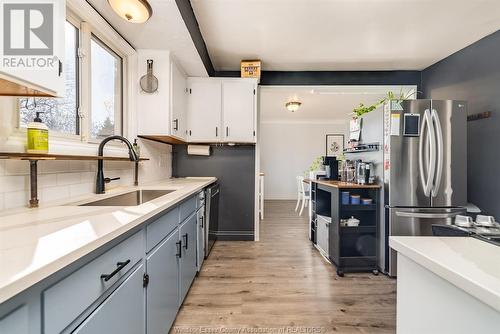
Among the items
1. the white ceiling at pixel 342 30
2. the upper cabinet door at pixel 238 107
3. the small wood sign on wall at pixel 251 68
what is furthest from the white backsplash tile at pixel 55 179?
the small wood sign on wall at pixel 251 68

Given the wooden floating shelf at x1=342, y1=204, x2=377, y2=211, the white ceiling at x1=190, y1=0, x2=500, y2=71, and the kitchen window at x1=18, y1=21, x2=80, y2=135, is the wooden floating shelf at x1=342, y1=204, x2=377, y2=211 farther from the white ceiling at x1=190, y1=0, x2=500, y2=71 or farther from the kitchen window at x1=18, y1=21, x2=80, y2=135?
the kitchen window at x1=18, y1=21, x2=80, y2=135

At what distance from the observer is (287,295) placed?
2.09 metres

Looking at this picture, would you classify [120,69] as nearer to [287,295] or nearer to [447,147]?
[287,295]

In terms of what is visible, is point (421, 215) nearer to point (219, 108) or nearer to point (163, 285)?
point (163, 285)

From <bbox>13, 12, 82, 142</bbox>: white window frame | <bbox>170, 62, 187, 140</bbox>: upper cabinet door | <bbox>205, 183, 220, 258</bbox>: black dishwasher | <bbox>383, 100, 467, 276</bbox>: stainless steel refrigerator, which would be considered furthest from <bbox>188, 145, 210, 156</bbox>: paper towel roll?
<bbox>383, 100, 467, 276</bbox>: stainless steel refrigerator

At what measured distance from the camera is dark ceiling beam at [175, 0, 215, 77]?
1942 millimetres

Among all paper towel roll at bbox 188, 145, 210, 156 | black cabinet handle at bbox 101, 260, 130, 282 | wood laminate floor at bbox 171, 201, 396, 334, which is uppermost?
paper towel roll at bbox 188, 145, 210, 156

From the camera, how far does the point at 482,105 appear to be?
286 centimetres

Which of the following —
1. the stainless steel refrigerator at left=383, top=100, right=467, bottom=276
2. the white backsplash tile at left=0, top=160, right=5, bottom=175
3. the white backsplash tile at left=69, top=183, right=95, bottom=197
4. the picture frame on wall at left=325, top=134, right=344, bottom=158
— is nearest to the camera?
the white backsplash tile at left=0, top=160, right=5, bottom=175

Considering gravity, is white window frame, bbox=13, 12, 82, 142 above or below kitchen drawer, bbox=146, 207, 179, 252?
above

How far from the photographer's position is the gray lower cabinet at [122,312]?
0.78 m

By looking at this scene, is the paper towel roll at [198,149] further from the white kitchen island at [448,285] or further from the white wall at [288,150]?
the white wall at [288,150]

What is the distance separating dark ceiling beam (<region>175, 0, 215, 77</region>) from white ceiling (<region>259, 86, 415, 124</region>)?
0.99 meters

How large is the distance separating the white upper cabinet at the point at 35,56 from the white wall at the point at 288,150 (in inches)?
269
